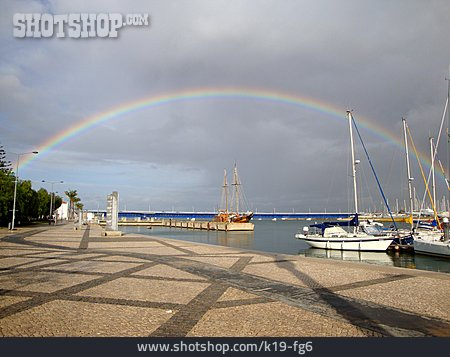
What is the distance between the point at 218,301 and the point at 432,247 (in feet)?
93.2

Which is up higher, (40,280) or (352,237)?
(40,280)

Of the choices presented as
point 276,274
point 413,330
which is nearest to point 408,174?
point 276,274

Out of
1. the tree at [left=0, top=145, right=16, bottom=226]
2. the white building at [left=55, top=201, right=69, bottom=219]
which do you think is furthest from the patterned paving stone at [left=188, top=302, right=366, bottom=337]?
the white building at [left=55, top=201, right=69, bottom=219]

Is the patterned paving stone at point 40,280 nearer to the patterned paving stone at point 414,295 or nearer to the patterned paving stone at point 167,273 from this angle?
the patterned paving stone at point 167,273

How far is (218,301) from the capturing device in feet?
26.7

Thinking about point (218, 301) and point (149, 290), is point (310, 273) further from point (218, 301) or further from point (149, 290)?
point (149, 290)

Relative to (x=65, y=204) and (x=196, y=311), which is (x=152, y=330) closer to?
(x=196, y=311)

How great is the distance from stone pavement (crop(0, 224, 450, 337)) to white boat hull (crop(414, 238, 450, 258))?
61.1ft

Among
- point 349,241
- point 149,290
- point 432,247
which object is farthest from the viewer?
point 349,241

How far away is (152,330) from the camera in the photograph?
19.5ft

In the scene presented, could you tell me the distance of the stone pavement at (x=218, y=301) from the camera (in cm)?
613

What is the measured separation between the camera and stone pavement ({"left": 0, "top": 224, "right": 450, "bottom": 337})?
20.1 feet

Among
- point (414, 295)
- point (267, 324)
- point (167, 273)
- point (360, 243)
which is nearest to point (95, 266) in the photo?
point (167, 273)
